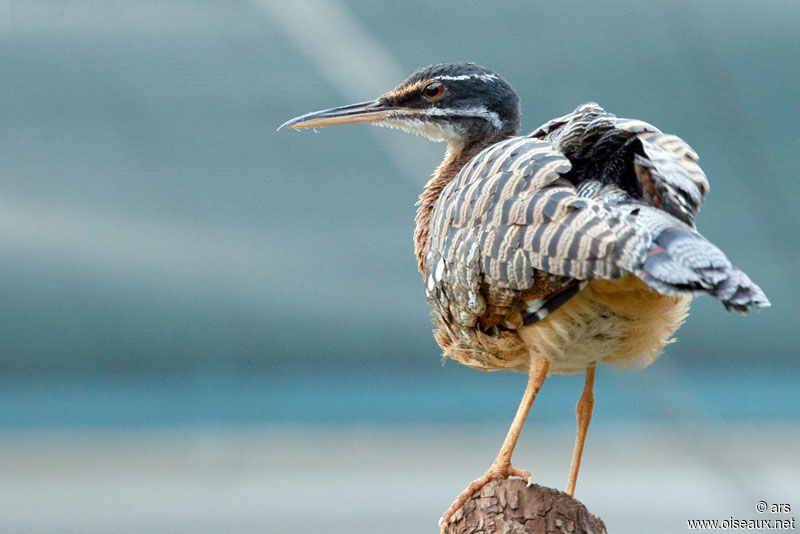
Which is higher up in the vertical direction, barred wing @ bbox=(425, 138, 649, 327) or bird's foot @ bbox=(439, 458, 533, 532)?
barred wing @ bbox=(425, 138, 649, 327)

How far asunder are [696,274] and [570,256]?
0.91 feet

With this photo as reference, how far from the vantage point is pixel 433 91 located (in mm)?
2838

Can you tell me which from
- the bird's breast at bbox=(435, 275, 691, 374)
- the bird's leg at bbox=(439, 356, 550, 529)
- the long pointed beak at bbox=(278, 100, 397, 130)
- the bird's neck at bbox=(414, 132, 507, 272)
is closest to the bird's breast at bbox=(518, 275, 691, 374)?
the bird's breast at bbox=(435, 275, 691, 374)

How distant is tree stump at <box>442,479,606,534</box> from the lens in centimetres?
223

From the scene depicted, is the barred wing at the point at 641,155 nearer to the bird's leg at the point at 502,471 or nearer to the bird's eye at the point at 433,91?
the bird's eye at the point at 433,91

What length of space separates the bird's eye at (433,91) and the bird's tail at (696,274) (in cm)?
107

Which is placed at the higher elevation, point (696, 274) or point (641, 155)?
point (641, 155)

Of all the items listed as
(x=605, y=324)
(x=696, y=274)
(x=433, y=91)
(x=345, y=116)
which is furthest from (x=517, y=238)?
(x=345, y=116)

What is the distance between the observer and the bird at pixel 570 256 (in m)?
1.95

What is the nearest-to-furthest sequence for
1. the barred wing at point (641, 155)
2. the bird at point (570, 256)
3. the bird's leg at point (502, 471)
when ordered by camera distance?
1. the bird at point (570, 256)
2. the barred wing at point (641, 155)
3. the bird's leg at point (502, 471)

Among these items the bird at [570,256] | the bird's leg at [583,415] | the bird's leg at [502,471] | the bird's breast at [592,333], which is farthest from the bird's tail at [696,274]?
the bird's leg at [583,415]

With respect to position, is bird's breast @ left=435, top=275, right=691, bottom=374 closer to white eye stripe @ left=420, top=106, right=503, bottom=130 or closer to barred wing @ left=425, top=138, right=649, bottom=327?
barred wing @ left=425, top=138, right=649, bottom=327

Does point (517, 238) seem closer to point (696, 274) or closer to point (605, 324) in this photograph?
point (605, 324)

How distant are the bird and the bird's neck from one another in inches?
0.6
